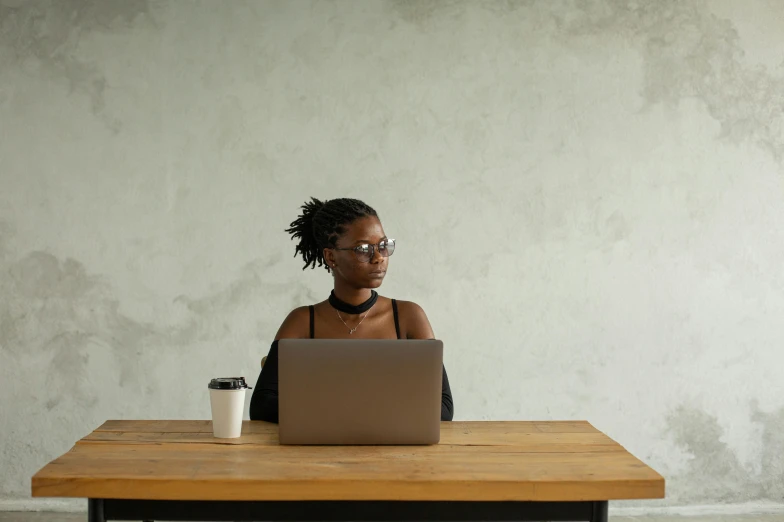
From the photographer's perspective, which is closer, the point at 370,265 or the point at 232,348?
the point at 370,265

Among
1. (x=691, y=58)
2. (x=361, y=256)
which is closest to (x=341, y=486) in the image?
(x=361, y=256)

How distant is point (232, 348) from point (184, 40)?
1480 millimetres

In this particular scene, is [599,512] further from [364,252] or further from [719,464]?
[719,464]

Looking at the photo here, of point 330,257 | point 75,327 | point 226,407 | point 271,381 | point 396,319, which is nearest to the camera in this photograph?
point 226,407

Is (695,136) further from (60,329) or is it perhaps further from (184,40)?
(60,329)

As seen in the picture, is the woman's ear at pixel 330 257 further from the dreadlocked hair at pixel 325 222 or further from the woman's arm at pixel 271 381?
the woman's arm at pixel 271 381

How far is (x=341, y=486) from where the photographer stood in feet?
5.71

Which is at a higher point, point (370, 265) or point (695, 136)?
point (695, 136)

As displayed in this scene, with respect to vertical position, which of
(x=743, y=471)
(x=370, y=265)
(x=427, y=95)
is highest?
(x=427, y=95)

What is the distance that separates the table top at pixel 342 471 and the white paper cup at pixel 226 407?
0.09 ft

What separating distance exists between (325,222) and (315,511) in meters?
1.15

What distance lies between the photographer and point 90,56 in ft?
13.8

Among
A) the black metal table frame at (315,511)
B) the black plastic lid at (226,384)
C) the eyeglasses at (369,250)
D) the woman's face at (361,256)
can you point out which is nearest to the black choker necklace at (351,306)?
the woman's face at (361,256)

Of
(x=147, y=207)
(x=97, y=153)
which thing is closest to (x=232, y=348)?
(x=147, y=207)
